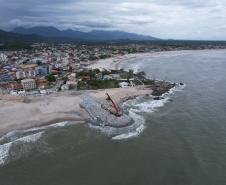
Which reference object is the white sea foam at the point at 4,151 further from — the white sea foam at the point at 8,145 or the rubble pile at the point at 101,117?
the rubble pile at the point at 101,117

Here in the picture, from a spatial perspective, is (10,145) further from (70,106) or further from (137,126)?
(137,126)

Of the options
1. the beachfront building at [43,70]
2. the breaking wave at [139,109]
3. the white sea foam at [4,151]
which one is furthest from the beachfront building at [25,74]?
the white sea foam at [4,151]

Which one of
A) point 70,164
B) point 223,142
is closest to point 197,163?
point 223,142

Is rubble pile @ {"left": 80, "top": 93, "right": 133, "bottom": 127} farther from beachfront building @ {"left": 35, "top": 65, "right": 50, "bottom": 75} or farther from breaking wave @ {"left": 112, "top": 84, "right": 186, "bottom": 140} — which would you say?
beachfront building @ {"left": 35, "top": 65, "right": 50, "bottom": 75}

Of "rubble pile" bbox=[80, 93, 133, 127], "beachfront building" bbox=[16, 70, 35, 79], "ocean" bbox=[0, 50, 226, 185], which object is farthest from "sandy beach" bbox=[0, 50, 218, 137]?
"beachfront building" bbox=[16, 70, 35, 79]

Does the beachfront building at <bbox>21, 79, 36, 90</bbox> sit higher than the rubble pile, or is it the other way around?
the beachfront building at <bbox>21, 79, 36, 90</bbox>

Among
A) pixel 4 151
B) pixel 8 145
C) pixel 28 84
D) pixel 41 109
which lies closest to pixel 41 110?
pixel 41 109
